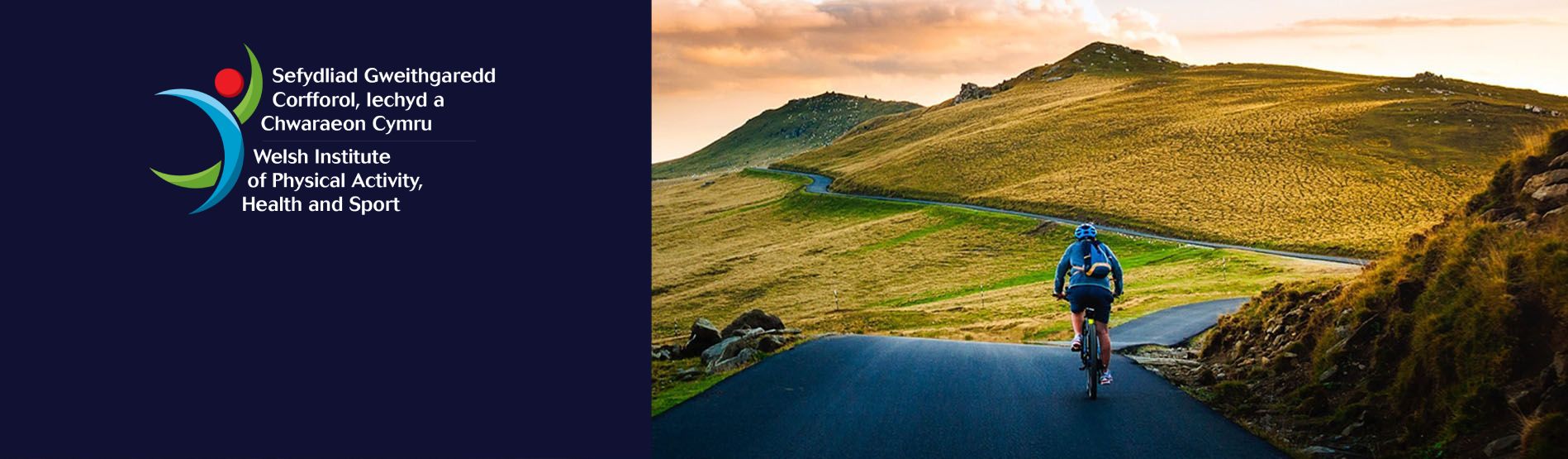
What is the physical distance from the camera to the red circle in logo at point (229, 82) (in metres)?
11.0

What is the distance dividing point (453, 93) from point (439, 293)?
6.00 feet

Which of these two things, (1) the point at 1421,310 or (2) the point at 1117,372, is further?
(2) the point at 1117,372

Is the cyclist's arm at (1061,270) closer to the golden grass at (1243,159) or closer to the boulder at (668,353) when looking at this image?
the boulder at (668,353)

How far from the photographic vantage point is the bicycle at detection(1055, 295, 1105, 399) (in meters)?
14.7

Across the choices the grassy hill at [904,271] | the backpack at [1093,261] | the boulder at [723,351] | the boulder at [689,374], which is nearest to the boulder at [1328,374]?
the backpack at [1093,261]

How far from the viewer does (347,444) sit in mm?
11086

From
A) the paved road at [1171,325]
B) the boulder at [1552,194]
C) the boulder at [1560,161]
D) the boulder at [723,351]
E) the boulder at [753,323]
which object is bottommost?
the paved road at [1171,325]

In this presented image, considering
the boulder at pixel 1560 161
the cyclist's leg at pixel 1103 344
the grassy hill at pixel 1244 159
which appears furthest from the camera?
the grassy hill at pixel 1244 159

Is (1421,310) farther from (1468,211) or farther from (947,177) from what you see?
(947,177)

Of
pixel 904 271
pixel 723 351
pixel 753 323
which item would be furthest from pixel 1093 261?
pixel 904 271

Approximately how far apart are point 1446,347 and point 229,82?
11.7 metres

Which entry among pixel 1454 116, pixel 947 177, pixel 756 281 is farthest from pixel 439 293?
pixel 1454 116

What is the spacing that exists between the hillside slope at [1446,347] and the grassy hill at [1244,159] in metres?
48.0

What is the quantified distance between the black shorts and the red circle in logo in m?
9.79
